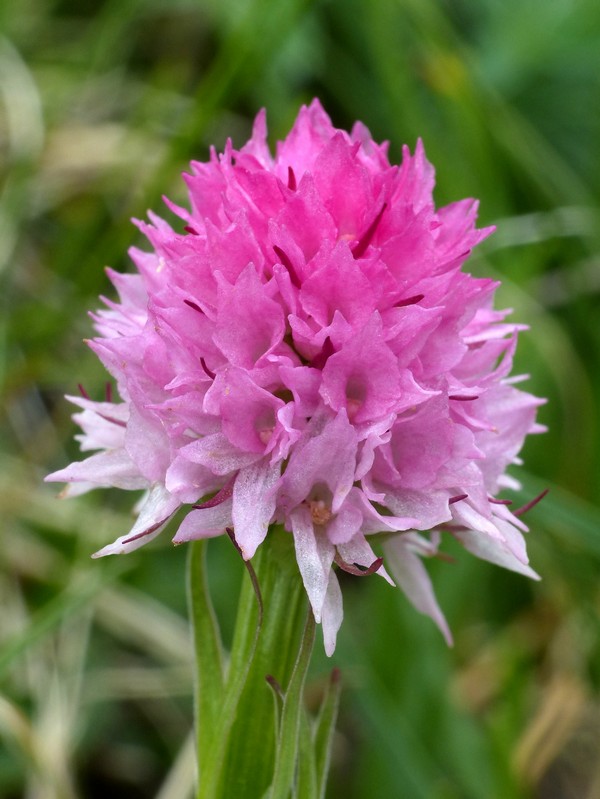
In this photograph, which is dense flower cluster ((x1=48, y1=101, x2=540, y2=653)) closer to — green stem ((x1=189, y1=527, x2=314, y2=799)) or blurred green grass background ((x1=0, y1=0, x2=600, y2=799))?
green stem ((x1=189, y1=527, x2=314, y2=799))

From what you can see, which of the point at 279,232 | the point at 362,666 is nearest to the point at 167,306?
the point at 279,232

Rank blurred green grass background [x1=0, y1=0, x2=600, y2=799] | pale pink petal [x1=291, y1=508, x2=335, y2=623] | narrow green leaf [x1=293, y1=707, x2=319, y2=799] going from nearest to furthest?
pale pink petal [x1=291, y1=508, x2=335, y2=623] → narrow green leaf [x1=293, y1=707, x2=319, y2=799] → blurred green grass background [x1=0, y1=0, x2=600, y2=799]

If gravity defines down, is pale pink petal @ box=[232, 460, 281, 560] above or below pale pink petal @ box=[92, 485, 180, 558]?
above

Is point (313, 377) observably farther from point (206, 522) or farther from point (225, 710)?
point (225, 710)

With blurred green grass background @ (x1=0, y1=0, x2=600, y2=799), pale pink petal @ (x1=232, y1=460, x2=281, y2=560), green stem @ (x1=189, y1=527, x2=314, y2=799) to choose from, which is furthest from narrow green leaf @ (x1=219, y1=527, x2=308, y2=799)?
blurred green grass background @ (x1=0, y1=0, x2=600, y2=799)

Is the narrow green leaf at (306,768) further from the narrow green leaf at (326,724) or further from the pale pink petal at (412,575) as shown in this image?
the pale pink petal at (412,575)

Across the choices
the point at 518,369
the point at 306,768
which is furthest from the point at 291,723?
the point at 518,369

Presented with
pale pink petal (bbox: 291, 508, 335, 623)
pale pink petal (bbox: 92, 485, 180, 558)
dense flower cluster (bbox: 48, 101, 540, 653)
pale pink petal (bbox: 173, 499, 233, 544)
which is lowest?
pale pink petal (bbox: 92, 485, 180, 558)

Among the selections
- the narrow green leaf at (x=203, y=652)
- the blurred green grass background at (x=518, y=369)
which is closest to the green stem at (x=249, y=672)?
the narrow green leaf at (x=203, y=652)
